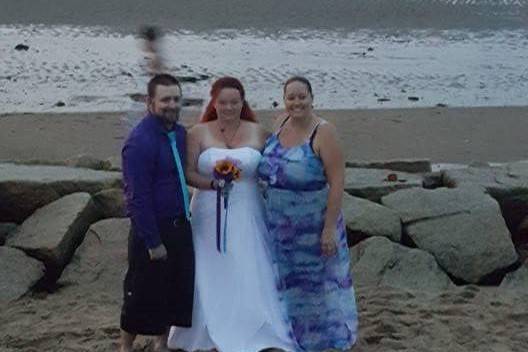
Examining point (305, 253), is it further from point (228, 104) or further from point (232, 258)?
point (228, 104)

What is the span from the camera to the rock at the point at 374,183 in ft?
30.5

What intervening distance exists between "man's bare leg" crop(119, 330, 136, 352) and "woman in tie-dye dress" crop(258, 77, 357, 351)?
3.18 ft

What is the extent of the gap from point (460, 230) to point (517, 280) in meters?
0.61

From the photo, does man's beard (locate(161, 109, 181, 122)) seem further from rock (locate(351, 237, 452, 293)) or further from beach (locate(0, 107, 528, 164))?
beach (locate(0, 107, 528, 164))

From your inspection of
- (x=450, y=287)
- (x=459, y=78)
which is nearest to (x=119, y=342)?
(x=450, y=287)

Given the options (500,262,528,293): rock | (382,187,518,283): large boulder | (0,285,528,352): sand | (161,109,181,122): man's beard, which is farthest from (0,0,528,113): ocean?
(161,109,181,122): man's beard

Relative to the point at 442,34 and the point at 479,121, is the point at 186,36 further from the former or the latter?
the point at 479,121

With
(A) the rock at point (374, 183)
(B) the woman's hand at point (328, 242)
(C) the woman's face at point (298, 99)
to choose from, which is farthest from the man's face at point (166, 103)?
(A) the rock at point (374, 183)

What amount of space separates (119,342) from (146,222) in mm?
1185

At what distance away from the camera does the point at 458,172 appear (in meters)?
9.90

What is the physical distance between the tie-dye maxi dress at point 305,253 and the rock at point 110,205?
2.81 metres

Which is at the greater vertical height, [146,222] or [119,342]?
[146,222]

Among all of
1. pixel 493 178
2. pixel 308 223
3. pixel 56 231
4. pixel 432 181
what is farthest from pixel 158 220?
pixel 493 178

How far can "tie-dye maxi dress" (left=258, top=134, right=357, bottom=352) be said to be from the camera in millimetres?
6297
